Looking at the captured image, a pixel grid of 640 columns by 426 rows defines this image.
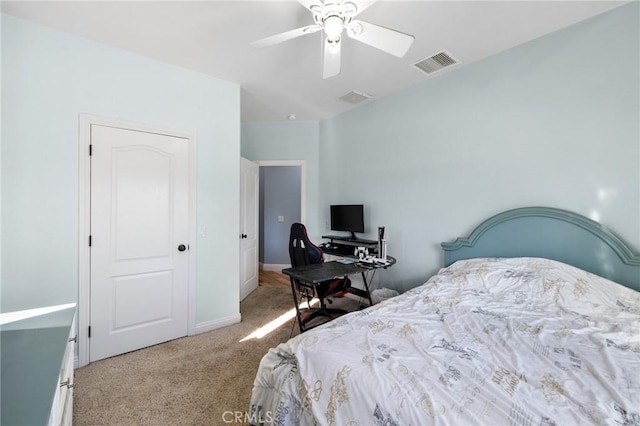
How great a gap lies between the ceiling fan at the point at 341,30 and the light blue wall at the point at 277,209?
4038 mm

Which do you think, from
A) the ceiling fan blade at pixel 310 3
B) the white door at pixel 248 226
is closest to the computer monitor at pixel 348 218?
the white door at pixel 248 226

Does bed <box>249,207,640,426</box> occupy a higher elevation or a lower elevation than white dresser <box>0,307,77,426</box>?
lower

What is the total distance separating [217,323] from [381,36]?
9.94 feet

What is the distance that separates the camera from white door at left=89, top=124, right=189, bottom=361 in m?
2.37

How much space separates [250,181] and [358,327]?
314 centimetres

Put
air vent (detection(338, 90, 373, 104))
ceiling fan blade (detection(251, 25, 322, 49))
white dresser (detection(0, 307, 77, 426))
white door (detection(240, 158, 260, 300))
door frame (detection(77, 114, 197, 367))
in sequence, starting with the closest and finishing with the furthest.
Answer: white dresser (detection(0, 307, 77, 426)) < ceiling fan blade (detection(251, 25, 322, 49)) < door frame (detection(77, 114, 197, 367)) < air vent (detection(338, 90, 373, 104)) < white door (detection(240, 158, 260, 300))

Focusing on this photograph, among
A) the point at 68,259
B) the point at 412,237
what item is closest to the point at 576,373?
the point at 412,237

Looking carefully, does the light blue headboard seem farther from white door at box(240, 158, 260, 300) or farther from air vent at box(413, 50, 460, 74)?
white door at box(240, 158, 260, 300)

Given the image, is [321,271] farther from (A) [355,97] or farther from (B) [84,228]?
(A) [355,97]

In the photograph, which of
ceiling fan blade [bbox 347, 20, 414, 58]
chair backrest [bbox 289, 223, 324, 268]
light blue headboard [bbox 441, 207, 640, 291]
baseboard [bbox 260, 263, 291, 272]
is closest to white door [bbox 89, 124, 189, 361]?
chair backrest [bbox 289, 223, 324, 268]

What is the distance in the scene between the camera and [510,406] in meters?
0.92

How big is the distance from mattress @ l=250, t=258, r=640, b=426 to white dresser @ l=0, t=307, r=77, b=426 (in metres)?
0.85

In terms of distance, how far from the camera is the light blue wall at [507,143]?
1975mm

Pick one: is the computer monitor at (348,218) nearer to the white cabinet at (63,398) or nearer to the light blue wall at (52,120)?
the light blue wall at (52,120)
